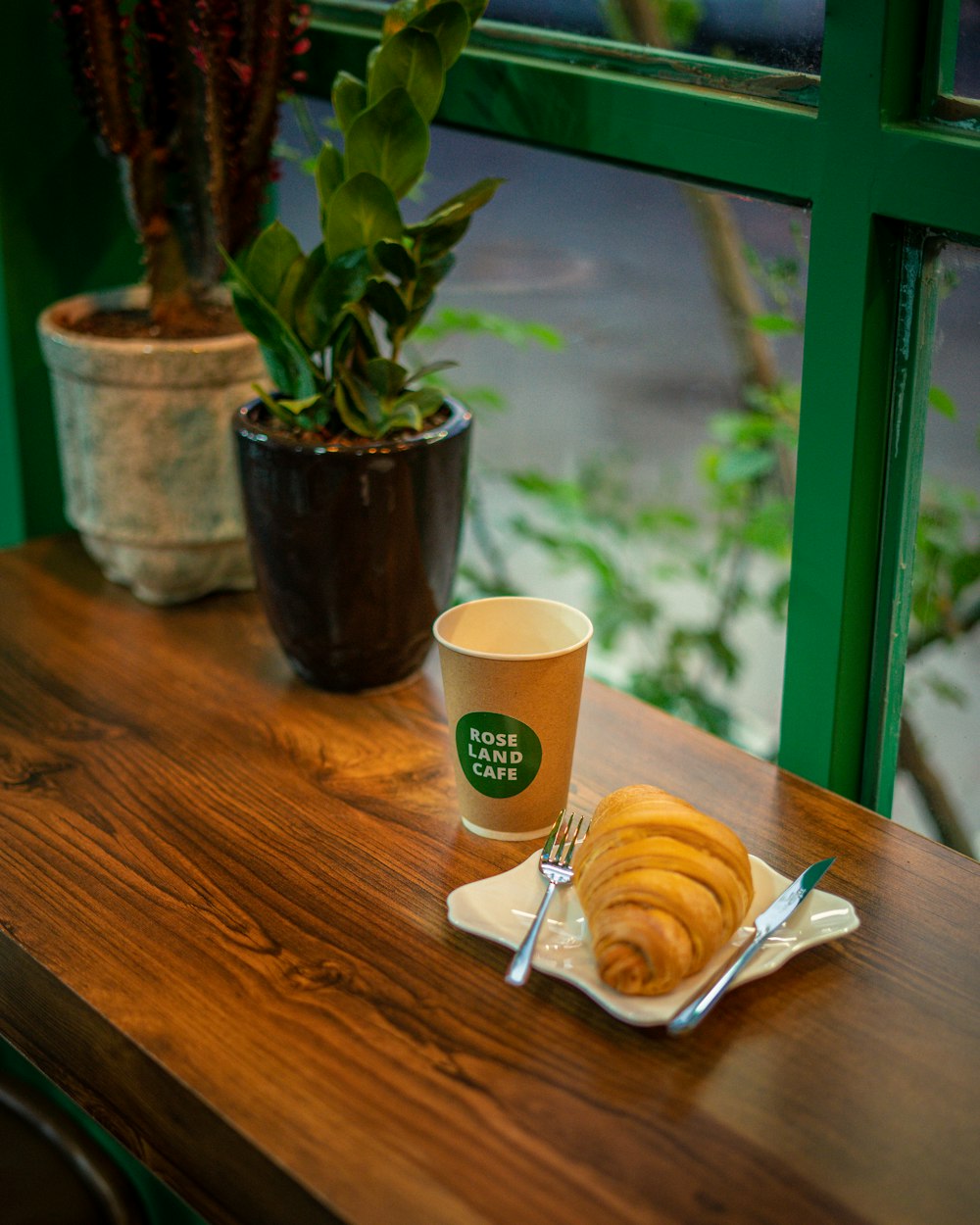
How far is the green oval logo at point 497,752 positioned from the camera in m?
0.84

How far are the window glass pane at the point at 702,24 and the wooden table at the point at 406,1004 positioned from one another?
49 centimetres

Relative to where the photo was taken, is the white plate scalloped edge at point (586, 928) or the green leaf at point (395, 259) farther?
the green leaf at point (395, 259)

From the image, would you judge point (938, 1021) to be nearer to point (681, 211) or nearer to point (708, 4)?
point (708, 4)

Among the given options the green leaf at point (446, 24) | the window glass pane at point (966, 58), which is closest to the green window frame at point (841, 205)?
the window glass pane at point (966, 58)

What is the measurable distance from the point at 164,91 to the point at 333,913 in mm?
751

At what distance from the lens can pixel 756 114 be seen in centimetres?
90

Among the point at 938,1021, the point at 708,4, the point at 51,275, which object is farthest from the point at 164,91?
the point at 938,1021

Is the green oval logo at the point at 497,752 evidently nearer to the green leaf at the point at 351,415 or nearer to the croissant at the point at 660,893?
the croissant at the point at 660,893

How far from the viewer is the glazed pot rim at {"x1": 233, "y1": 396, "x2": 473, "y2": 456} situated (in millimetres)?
970

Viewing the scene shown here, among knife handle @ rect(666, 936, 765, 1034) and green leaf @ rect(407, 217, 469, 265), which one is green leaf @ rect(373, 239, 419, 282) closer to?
green leaf @ rect(407, 217, 469, 265)

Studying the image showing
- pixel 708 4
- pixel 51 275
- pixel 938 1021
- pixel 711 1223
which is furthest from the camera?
pixel 51 275

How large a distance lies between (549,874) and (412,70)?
0.58m

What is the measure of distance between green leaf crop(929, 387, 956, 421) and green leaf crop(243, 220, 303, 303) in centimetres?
47

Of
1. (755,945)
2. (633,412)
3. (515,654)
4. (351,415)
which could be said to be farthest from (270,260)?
(633,412)
